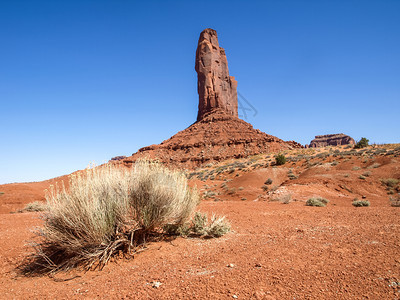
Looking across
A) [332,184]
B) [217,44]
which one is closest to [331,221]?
[332,184]

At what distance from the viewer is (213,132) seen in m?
54.8

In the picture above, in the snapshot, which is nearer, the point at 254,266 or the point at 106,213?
the point at 254,266

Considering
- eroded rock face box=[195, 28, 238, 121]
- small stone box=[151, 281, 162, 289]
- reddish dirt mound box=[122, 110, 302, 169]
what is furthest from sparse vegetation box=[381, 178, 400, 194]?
eroded rock face box=[195, 28, 238, 121]

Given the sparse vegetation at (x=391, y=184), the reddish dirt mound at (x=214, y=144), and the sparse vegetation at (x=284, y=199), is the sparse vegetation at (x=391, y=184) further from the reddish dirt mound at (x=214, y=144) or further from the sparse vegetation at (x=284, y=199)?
the reddish dirt mound at (x=214, y=144)

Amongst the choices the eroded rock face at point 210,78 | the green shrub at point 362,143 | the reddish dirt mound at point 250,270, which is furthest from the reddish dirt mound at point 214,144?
the reddish dirt mound at point 250,270

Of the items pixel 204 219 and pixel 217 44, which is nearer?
pixel 204 219

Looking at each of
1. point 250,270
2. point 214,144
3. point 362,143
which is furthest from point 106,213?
point 214,144

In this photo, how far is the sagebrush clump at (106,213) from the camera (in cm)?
411

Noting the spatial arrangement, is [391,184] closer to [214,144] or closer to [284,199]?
[284,199]

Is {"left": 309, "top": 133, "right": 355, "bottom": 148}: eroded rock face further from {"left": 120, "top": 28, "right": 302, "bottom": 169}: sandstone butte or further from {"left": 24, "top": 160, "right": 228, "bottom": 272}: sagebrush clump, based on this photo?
{"left": 24, "top": 160, "right": 228, "bottom": 272}: sagebrush clump

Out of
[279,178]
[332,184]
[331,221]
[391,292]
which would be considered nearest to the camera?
[391,292]

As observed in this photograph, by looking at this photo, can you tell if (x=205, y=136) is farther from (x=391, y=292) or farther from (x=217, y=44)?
(x=391, y=292)

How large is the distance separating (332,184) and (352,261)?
493 inches

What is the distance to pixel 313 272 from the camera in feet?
10.6
